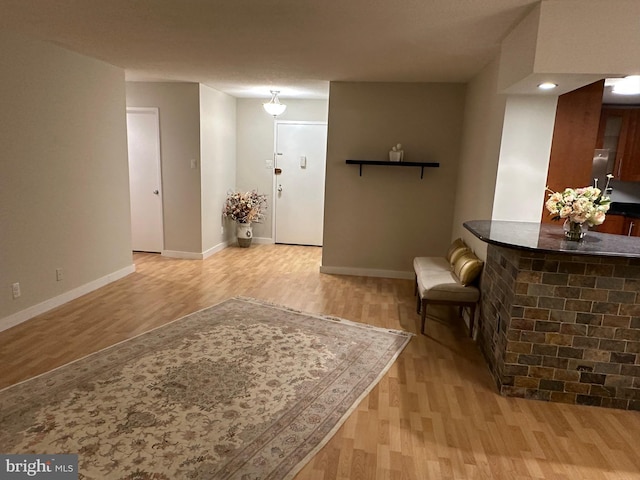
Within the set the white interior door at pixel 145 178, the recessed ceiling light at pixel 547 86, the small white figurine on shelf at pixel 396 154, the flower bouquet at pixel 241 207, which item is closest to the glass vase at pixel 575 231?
the recessed ceiling light at pixel 547 86

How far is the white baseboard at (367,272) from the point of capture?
531 cm

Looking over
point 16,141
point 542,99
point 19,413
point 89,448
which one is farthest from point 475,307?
point 16,141

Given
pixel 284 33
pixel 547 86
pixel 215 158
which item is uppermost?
pixel 284 33

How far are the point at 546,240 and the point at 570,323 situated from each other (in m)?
0.52

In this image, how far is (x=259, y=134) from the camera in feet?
22.5

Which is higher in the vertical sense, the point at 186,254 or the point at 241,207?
the point at 241,207

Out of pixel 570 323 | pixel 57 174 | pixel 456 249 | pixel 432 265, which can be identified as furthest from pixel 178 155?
pixel 570 323

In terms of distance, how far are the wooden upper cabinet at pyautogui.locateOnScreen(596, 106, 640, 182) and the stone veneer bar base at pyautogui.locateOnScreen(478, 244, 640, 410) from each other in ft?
10.4

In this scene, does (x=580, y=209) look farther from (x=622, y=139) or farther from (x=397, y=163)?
(x=622, y=139)

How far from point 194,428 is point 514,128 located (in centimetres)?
303

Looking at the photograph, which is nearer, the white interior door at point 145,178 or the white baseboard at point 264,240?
the white interior door at point 145,178

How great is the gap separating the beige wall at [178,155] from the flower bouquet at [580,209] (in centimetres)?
450

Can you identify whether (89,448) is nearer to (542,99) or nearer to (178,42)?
(178,42)

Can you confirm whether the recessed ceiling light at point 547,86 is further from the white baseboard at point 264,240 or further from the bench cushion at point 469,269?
the white baseboard at point 264,240
